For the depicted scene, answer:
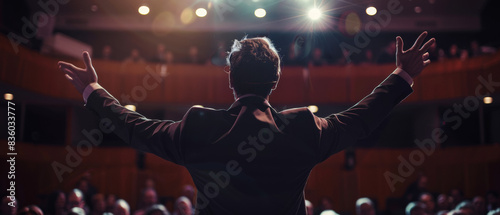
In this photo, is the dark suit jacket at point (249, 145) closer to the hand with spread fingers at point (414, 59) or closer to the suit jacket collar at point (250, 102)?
the suit jacket collar at point (250, 102)

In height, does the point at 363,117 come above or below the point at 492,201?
above

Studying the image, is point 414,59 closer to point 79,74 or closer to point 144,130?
point 144,130

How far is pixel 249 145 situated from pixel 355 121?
0.32 meters

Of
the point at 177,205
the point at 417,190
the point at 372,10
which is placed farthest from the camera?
the point at 417,190

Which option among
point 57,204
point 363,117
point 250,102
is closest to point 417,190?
point 57,204

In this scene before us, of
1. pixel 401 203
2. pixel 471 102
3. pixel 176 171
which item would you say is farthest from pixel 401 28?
pixel 176 171

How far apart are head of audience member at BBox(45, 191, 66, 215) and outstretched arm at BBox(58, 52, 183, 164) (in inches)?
260

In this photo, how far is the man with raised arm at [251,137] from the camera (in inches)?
49.2

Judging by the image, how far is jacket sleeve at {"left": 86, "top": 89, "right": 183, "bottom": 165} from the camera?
4.23 ft

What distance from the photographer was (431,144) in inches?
504

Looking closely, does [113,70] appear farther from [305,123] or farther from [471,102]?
[305,123]

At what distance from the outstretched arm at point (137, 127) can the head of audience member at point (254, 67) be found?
23 cm

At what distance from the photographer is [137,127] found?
1.33m

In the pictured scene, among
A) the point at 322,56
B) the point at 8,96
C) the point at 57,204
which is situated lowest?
the point at 57,204
